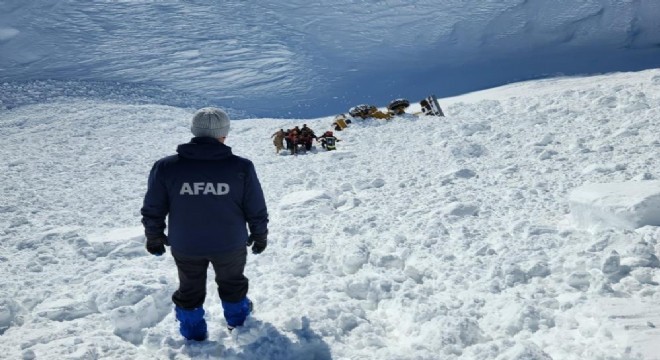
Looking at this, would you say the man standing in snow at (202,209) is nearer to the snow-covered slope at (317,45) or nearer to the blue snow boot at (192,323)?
the blue snow boot at (192,323)

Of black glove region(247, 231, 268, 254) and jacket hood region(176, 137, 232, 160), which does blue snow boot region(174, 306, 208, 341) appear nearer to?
black glove region(247, 231, 268, 254)

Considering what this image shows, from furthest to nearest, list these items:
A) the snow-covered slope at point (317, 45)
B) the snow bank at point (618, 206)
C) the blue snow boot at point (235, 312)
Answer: the snow-covered slope at point (317, 45), the snow bank at point (618, 206), the blue snow boot at point (235, 312)

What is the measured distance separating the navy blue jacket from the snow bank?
9.21 feet

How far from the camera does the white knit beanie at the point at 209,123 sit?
130 inches

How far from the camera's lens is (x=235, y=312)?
12.0 feet

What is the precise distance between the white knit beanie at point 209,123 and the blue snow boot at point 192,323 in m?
1.11

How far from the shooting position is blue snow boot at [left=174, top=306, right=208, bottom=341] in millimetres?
3506

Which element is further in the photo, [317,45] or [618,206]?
[317,45]

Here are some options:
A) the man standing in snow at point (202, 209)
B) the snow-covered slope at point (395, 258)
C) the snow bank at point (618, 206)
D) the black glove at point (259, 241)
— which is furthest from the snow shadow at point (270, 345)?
the snow bank at point (618, 206)

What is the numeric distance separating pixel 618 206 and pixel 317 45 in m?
24.2

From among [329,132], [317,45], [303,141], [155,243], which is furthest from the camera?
[317,45]

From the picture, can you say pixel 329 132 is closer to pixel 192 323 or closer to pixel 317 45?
pixel 192 323

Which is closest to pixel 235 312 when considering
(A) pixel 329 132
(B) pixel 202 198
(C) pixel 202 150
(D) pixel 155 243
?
(D) pixel 155 243

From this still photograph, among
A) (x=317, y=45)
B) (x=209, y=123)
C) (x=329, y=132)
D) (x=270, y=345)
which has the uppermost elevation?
(x=317, y=45)
